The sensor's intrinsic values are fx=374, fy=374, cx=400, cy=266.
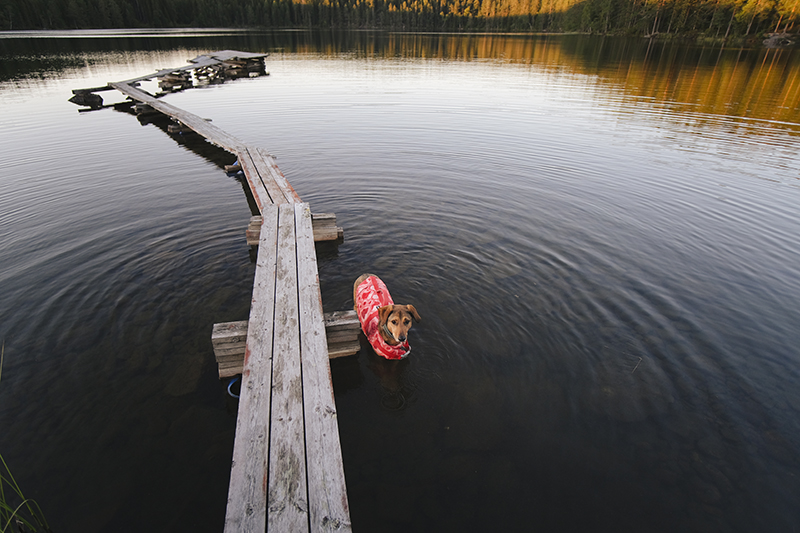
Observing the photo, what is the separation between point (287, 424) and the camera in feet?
15.6

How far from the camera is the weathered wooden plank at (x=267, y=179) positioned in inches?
469

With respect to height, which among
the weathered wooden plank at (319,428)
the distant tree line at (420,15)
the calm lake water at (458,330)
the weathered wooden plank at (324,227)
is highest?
the distant tree line at (420,15)

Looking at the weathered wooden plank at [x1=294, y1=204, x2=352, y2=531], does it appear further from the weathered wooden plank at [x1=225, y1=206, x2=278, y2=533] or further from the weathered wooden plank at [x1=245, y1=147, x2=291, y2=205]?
the weathered wooden plank at [x1=245, y1=147, x2=291, y2=205]

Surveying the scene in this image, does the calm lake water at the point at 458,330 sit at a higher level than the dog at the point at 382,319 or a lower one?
lower

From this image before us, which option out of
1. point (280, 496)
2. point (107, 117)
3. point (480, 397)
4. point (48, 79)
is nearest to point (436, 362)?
point (480, 397)

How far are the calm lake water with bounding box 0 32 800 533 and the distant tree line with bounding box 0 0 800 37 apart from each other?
9893 cm

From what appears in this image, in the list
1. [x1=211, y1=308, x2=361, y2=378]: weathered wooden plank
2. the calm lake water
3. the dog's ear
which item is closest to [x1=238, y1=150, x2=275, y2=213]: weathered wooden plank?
the calm lake water

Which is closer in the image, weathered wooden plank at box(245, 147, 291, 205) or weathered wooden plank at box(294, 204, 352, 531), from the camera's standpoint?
weathered wooden plank at box(294, 204, 352, 531)

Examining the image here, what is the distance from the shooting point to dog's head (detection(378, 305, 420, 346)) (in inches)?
245

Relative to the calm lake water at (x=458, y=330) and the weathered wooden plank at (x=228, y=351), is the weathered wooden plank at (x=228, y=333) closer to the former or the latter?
the weathered wooden plank at (x=228, y=351)

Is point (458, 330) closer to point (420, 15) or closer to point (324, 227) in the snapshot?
point (324, 227)

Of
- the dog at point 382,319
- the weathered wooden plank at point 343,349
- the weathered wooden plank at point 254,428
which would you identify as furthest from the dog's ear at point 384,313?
the weathered wooden plank at point 254,428

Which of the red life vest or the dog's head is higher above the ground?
the dog's head

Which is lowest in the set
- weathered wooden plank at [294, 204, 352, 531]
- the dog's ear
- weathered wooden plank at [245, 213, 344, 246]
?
weathered wooden plank at [245, 213, 344, 246]
